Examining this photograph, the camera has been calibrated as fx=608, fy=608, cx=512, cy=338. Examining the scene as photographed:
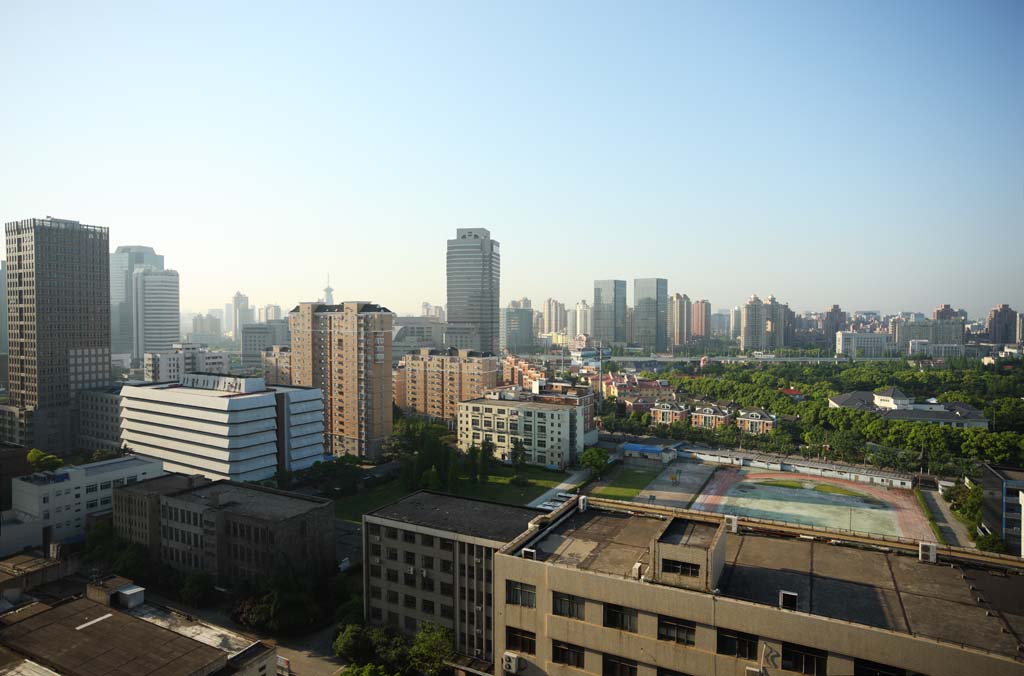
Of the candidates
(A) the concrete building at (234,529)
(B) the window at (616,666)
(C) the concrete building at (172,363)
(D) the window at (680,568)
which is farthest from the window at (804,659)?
(C) the concrete building at (172,363)

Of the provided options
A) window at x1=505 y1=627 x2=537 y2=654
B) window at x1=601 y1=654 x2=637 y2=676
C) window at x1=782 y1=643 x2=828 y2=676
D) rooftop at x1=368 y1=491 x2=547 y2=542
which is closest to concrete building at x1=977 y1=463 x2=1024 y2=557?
rooftop at x1=368 y1=491 x2=547 y2=542

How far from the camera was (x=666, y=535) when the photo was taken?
11.6m

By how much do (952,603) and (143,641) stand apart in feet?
56.0

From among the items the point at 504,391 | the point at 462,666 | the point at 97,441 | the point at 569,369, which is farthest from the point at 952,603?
the point at 569,369

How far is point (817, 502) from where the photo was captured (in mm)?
36156

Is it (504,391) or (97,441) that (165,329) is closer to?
(97,441)

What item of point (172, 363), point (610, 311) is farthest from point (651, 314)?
point (172, 363)

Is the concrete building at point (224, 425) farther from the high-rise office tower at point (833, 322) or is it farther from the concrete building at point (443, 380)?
the high-rise office tower at point (833, 322)

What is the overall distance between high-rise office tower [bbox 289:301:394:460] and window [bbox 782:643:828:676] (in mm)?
38202

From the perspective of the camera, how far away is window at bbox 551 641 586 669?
37.3ft

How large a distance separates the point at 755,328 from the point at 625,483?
9537 cm

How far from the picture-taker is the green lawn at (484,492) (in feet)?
110

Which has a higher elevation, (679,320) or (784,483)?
(679,320)

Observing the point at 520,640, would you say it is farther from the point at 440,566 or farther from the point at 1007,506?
the point at 1007,506
